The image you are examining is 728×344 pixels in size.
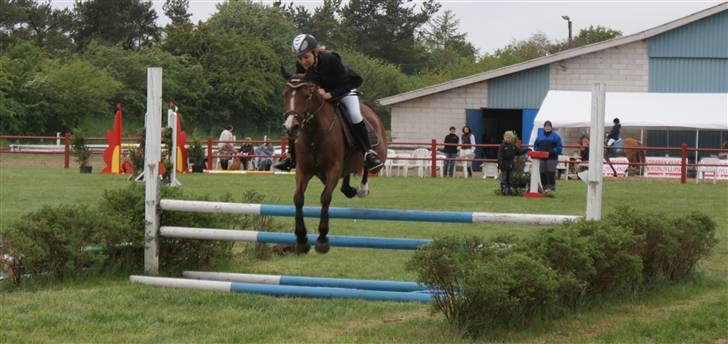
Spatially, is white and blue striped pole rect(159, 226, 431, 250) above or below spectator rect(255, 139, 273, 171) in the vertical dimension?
below

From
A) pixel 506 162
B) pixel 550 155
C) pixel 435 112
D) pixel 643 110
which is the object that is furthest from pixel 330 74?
pixel 435 112

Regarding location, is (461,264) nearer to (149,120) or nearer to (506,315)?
(506,315)

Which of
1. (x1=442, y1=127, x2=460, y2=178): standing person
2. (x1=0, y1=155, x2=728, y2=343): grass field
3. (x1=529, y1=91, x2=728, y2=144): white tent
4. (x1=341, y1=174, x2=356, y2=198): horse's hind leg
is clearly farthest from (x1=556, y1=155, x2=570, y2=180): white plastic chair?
(x1=341, y1=174, x2=356, y2=198): horse's hind leg

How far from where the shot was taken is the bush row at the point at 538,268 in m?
6.57

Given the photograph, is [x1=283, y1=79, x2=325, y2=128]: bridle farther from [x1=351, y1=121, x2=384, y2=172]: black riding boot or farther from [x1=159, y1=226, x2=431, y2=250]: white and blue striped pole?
[x1=159, y1=226, x2=431, y2=250]: white and blue striped pole

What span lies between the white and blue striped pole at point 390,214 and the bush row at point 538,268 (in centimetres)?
52

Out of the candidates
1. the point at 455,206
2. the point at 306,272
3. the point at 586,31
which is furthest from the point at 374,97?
the point at 306,272

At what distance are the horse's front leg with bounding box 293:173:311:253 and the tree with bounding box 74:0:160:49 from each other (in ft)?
219

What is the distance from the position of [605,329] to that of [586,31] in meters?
88.8

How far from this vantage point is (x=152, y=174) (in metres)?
9.30

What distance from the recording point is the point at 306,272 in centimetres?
1029

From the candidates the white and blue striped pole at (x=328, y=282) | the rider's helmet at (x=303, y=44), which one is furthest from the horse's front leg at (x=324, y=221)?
the rider's helmet at (x=303, y=44)

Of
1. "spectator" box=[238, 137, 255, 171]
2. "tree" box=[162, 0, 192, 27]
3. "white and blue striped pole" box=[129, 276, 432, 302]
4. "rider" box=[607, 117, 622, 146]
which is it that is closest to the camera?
"white and blue striped pole" box=[129, 276, 432, 302]

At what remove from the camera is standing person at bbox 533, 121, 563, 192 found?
70.4 feet
